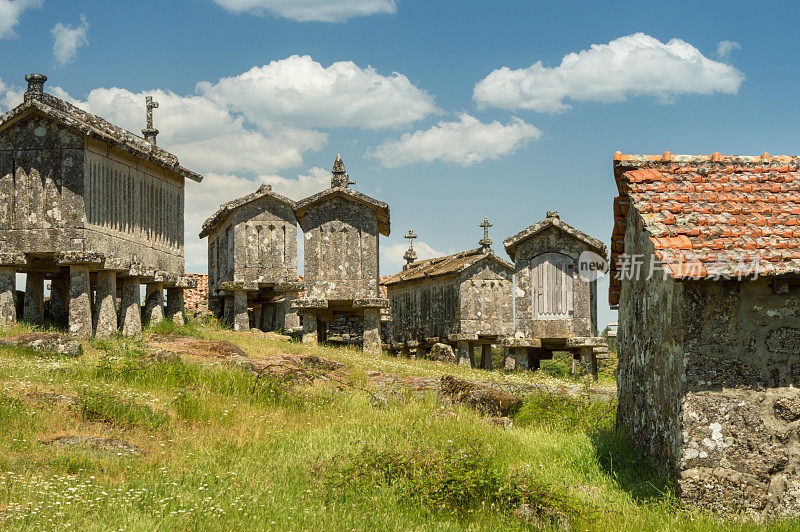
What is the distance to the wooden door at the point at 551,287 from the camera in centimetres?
2330

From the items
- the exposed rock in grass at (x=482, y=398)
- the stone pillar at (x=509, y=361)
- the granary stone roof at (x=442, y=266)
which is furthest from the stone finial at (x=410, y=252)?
the exposed rock in grass at (x=482, y=398)

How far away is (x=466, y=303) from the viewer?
1040 inches

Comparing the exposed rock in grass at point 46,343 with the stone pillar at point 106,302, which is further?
the stone pillar at point 106,302

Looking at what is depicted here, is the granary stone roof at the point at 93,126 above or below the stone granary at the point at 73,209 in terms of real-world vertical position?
above

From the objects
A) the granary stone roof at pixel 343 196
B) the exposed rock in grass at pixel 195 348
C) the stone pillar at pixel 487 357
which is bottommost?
the stone pillar at pixel 487 357

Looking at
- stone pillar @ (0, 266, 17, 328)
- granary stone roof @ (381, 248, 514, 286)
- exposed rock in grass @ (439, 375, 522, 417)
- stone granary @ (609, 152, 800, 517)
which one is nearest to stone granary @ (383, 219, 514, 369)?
granary stone roof @ (381, 248, 514, 286)

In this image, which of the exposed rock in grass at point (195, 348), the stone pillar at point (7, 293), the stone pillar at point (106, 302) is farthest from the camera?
the stone pillar at point (106, 302)

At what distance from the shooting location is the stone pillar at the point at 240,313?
2711 centimetres

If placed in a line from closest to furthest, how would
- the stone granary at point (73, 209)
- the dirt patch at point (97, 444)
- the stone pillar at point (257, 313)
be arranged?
the dirt patch at point (97, 444) → the stone granary at point (73, 209) → the stone pillar at point (257, 313)

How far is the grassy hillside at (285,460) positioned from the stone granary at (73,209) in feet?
14.8

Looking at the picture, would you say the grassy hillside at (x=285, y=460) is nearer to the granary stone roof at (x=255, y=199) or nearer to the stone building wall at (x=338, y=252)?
the stone building wall at (x=338, y=252)

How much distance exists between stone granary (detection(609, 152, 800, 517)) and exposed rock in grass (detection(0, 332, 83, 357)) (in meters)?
11.1

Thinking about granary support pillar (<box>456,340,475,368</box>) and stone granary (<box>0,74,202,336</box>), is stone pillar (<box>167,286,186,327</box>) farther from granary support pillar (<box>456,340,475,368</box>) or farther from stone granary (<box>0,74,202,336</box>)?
granary support pillar (<box>456,340,475,368</box>)

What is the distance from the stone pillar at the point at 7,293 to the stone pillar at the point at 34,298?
122 centimetres
